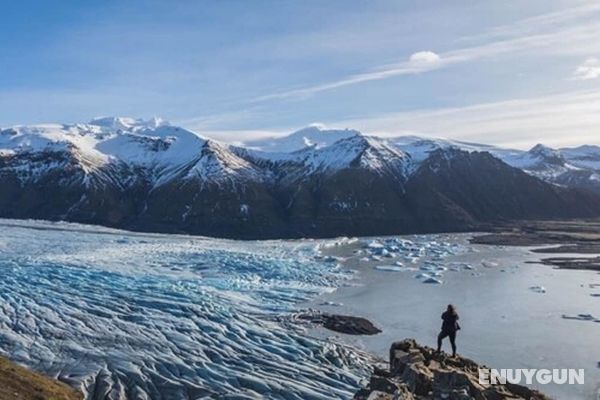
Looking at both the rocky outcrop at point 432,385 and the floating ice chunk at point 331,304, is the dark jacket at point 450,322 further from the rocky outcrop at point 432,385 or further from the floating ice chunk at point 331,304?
the floating ice chunk at point 331,304

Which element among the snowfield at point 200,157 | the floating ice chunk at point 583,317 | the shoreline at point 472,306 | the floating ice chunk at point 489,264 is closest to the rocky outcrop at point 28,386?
the shoreline at point 472,306

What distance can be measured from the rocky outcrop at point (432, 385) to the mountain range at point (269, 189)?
335 ft

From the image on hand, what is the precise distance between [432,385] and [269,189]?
441ft

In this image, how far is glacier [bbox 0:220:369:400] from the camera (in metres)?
28.1

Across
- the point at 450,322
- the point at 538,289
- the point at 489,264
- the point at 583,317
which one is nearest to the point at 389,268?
the point at 489,264

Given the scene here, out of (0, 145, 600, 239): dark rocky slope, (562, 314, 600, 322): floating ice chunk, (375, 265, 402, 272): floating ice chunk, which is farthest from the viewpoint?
(0, 145, 600, 239): dark rocky slope

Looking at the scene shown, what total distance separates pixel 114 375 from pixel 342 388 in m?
10.5

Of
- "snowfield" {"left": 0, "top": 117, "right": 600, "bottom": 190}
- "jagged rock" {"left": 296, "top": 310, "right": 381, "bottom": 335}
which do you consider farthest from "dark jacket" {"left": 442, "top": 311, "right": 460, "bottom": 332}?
"snowfield" {"left": 0, "top": 117, "right": 600, "bottom": 190}

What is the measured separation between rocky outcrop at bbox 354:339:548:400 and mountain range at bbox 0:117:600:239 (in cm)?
10224

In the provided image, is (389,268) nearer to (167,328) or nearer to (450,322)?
(167,328)

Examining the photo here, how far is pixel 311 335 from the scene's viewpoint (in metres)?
36.7

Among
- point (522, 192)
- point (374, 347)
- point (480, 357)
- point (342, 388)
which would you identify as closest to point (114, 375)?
point (342, 388)

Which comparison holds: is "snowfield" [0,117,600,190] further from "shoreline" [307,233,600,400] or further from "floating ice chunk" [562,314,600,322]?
"floating ice chunk" [562,314,600,322]

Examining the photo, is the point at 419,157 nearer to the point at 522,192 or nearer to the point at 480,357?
the point at 522,192
